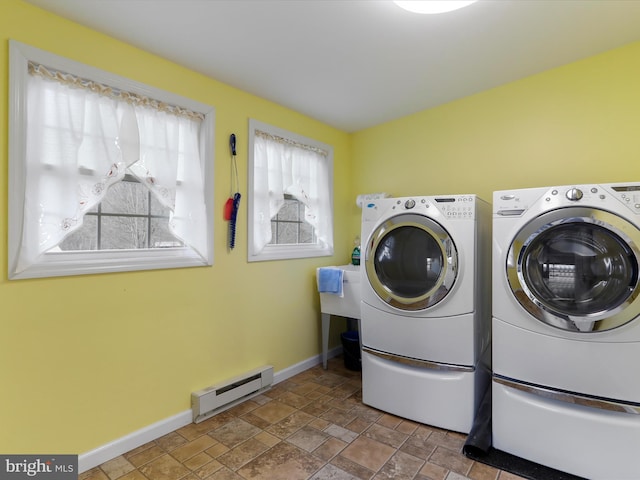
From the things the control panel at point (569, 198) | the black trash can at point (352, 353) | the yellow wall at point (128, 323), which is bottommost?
the black trash can at point (352, 353)

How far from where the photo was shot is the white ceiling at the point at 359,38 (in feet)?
5.03

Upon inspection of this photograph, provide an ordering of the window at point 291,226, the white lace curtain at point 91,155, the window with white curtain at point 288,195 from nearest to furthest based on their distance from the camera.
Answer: the white lace curtain at point 91,155
the window with white curtain at point 288,195
the window at point 291,226

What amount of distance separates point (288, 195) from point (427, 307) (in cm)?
148

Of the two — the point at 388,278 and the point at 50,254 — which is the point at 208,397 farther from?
the point at 388,278

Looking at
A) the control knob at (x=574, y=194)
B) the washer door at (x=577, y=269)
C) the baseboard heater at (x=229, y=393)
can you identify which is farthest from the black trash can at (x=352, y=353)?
the control knob at (x=574, y=194)

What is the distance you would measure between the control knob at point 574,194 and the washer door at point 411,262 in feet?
1.86

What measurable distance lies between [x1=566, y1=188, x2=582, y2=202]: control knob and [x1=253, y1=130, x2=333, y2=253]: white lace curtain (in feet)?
5.93

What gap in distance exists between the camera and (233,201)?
2227 millimetres

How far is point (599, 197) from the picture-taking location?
142 cm

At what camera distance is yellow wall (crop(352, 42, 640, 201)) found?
191 centimetres

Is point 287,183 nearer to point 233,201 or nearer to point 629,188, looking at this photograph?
point 233,201

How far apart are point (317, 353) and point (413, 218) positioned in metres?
1.62

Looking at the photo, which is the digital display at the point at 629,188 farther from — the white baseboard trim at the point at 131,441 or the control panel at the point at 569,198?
the white baseboard trim at the point at 131,441

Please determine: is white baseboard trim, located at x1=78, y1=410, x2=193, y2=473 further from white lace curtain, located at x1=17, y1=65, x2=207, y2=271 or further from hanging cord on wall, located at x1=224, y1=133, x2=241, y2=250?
hanging cord on wall, located at x1=224, y1=133, x2=241, y2=250
